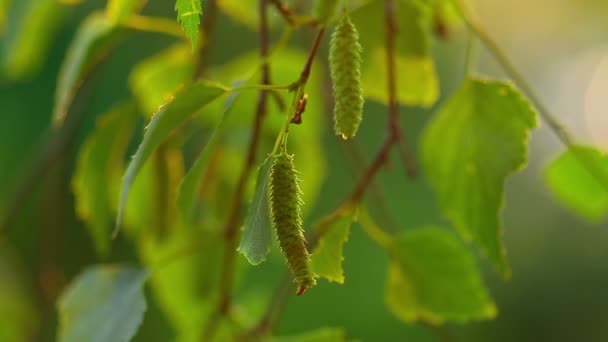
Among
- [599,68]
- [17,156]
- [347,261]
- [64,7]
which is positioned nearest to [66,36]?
[17,156]

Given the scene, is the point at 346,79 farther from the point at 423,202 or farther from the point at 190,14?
the point at 423,202

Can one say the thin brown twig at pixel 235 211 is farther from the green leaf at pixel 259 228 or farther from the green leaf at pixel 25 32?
the green leaf at pixel 25 32

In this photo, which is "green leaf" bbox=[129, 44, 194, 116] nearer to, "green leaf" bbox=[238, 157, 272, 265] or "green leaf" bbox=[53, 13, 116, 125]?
"green leaf" bbox=[53, 13, 116, 125]

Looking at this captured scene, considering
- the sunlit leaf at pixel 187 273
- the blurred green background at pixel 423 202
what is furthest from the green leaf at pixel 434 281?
the blurred green background at pixel 423 202

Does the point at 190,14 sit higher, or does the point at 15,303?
the point at 190,14

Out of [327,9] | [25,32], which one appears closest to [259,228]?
[327,9]

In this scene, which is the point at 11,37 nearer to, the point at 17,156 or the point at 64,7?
the point at 64,7
